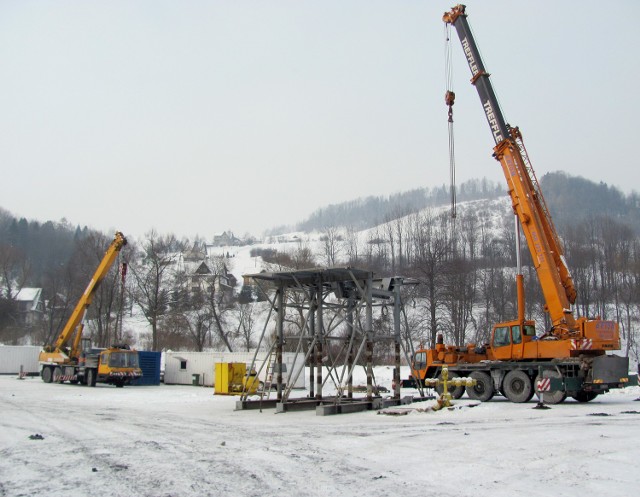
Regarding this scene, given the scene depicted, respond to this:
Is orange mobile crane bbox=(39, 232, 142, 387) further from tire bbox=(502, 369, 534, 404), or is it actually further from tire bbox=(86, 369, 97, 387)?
tire bbox=(502, 369, 534, 404)

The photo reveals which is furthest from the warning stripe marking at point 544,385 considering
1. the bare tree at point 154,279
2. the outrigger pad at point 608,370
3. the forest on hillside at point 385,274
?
the bare tree at point 154,279

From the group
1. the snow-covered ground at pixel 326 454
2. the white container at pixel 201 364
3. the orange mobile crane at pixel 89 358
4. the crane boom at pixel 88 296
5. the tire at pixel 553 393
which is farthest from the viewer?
the crane boom at pixel 88 296

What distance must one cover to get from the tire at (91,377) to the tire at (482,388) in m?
24.4

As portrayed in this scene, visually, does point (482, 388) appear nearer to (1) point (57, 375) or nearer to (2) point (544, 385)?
(2) point (544, 385)

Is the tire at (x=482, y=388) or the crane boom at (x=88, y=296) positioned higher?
the crane boom at (x=88, y=296)

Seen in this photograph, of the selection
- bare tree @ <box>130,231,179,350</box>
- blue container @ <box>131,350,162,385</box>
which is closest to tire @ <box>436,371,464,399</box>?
blue container @ <box>131,350,162,385</box>

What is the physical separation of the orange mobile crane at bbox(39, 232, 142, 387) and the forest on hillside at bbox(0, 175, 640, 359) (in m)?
13.3

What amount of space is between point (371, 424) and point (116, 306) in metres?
57.0

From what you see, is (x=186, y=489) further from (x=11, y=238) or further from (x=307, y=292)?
(x=11, y=238)

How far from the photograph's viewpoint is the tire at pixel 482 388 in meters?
23.3

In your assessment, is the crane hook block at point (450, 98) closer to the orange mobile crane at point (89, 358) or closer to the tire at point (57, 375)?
the orange mobile crane at point (89, 358)

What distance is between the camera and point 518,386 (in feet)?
73.7

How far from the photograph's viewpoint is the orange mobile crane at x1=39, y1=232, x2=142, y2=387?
1449 inches

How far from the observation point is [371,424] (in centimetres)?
1566
